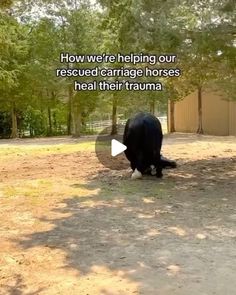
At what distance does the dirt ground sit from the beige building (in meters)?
13.1

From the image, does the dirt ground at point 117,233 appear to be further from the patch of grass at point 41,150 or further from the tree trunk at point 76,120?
the tree trunk at point 76,120

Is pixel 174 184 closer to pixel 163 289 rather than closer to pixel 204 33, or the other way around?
pixel 204 33

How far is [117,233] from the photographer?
545cm

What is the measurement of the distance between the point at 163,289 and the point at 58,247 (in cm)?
150

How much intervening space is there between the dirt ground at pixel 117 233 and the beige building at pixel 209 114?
13.1 m

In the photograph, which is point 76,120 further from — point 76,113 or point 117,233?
point 117,233

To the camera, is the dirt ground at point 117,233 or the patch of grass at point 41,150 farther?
the patch of grass at point 41,150

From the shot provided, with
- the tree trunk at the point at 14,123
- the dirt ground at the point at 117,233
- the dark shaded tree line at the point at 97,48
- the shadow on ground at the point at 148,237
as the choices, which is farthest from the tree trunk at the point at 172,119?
the shadow on ground at the point at 148,237

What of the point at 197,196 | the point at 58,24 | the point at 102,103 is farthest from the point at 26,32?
the point at 197,196

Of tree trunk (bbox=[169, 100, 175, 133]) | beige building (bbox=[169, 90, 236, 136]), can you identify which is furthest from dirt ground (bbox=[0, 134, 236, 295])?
tree trunk (bbox=[169, 100, 175, 133])

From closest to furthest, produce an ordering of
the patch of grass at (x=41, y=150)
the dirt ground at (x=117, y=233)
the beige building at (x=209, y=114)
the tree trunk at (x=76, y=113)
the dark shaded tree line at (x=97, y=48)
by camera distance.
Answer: the dirt ground at (x=117, y=233), the dark shaded tree line at (x=97, y=48), the patch of grass at (x=41, y=150), the beige building at (x=209, y=114), the tree trunk at (x=76, y=113)

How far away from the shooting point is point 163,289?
3.83 metres

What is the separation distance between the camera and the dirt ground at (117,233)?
402 cm

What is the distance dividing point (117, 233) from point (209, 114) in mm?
18957
